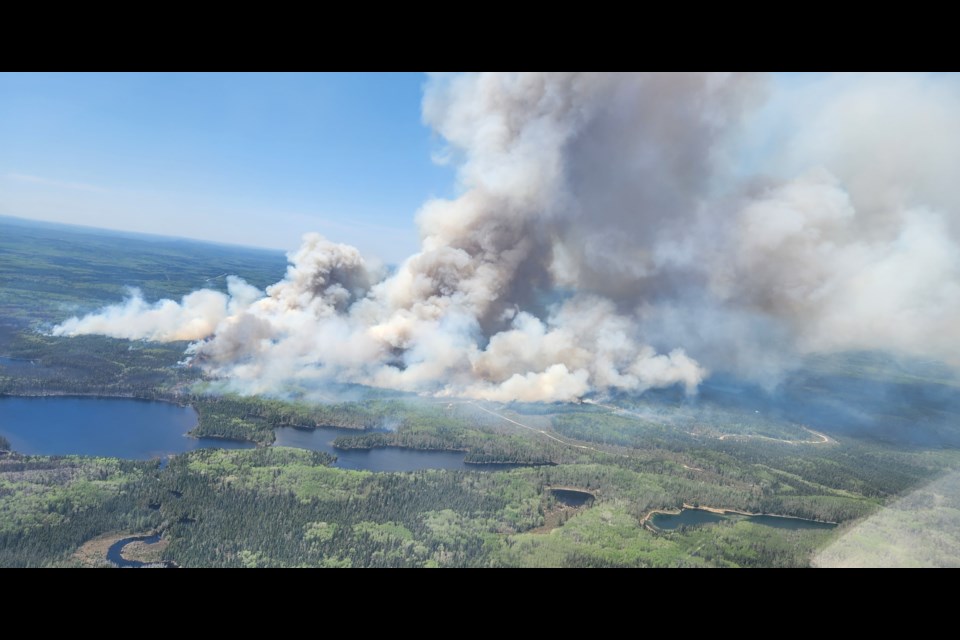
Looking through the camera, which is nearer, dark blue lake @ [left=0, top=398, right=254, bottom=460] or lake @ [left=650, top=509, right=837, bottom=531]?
lake @ [left=650, top=509, right=837, bottom=531]

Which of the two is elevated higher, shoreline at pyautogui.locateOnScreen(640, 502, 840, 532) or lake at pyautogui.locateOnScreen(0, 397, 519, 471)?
shoreline at pyautogui.locateOnScreen(640, 502, 840, 532)

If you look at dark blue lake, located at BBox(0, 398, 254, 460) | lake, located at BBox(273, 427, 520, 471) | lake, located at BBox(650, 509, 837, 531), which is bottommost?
dark blue lake, located at BBox(0, 398, 254, 460)

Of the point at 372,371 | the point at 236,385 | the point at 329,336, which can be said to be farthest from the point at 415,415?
the point at 236,385

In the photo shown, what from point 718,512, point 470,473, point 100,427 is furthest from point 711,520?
point 100,427

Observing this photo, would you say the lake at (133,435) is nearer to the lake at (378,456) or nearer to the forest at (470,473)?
the lake at (378,456)

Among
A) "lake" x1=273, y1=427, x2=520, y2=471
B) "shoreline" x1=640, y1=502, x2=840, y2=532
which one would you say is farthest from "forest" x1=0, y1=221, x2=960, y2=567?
"lake" x1=273, y1=427, x2=520, y2=471

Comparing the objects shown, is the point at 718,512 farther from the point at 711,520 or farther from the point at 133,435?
the point at 133,435

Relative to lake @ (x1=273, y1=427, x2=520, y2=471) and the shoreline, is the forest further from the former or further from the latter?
lake @ (x1=273, y1=427, x2=520, y2=471)

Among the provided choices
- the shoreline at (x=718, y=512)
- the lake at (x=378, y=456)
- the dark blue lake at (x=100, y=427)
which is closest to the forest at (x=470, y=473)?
the shoreline at (x=718, y=512)
